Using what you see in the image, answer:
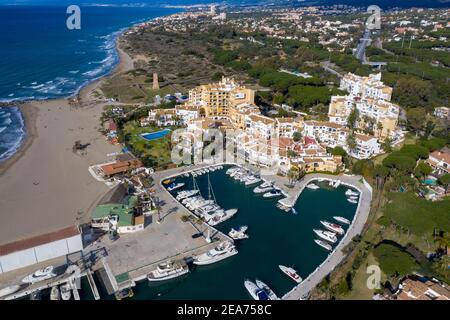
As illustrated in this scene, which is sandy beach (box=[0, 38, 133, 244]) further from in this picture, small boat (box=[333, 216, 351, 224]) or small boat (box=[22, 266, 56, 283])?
small boat (box=[333, 216, 351, 224])

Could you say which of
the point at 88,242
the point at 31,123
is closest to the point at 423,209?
the point at 88,242

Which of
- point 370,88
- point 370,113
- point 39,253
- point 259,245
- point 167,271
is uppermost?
point 370,88

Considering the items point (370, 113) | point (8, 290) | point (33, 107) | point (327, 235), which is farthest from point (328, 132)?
point (33, 107)

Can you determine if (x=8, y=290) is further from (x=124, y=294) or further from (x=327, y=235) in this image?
(x=327, y=235)

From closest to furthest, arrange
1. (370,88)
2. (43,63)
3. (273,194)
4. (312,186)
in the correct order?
(273,194), (312,186), (370,88), (43,63)

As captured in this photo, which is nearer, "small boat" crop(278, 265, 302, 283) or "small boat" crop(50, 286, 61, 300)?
"small boat" crop(50, 286, 61, 300)

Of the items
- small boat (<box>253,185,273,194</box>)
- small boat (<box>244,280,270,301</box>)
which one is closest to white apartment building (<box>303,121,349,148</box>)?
small boat (<box>253,185,273,194</box>)

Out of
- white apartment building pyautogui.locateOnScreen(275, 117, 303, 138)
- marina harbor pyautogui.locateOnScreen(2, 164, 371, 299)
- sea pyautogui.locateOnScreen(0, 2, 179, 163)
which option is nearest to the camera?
marina harbor pyautogui.locateOnScreen(2, 164, 371, 299)

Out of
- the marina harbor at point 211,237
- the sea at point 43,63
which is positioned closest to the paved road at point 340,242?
the marina harbor at point 211,237
